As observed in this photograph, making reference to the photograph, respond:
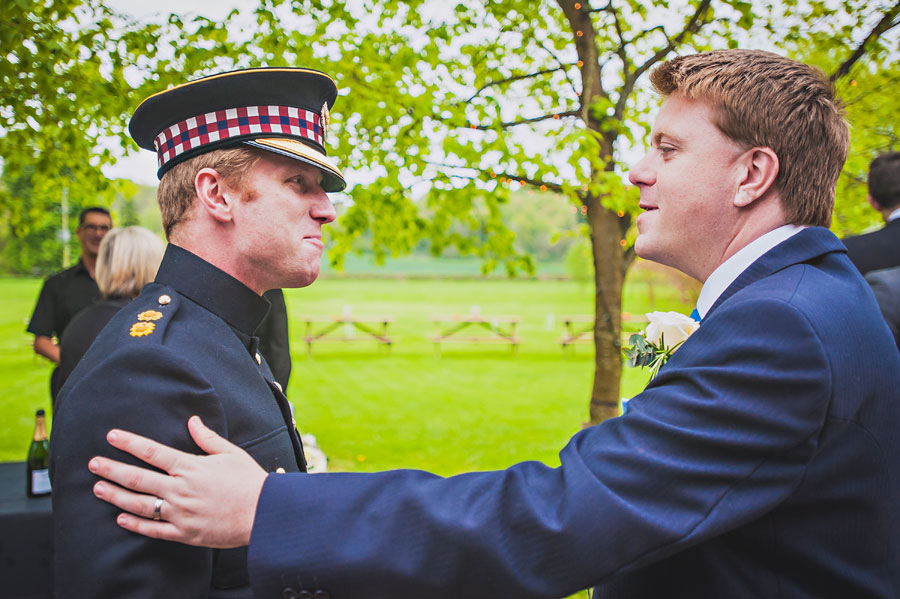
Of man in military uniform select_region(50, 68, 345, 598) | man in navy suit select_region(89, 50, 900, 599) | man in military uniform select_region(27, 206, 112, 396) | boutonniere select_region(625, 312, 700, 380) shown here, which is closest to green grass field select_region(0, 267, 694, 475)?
man in military uniform select_region(50, 68, 345, 598)

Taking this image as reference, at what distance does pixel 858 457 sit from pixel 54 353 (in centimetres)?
631

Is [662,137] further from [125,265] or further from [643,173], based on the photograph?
[125,265]

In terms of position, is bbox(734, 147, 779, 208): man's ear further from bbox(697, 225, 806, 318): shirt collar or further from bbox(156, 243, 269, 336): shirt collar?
bbox(156, 243, 269, 336): shirt collar

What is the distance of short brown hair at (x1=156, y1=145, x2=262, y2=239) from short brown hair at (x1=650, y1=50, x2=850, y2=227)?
120 centimetres

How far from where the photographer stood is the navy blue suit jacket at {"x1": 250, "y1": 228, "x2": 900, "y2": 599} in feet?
3.74

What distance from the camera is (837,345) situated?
1.18 meters

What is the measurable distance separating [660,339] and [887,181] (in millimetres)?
3325

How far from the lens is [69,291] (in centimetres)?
591

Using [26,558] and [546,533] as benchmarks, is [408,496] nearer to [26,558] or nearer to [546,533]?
[546,533]

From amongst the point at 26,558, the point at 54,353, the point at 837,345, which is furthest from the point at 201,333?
the point at 54,353

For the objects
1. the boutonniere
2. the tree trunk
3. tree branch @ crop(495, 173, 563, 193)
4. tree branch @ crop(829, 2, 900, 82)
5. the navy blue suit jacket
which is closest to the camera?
the navy blue suit jacket

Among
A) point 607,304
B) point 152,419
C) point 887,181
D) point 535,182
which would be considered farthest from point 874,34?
point 152,419

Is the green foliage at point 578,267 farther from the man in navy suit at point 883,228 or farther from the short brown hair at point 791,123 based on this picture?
the short brown hair at point 791,123

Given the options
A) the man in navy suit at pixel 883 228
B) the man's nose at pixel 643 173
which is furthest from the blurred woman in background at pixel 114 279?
the man in navy suit at pixel 883 228
